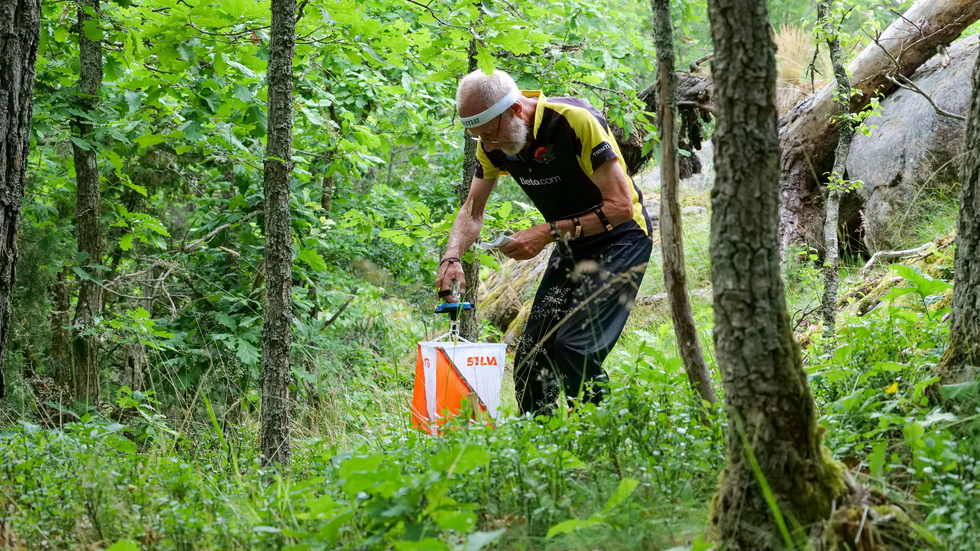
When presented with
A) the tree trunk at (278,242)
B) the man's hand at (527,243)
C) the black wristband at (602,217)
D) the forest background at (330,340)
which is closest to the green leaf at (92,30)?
the forest background at (330,340)

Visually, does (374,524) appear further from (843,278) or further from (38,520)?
(843,278)

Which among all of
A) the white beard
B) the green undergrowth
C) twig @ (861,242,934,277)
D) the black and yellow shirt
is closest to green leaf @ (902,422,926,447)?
the green undergrowth

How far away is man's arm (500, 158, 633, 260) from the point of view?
336 cm

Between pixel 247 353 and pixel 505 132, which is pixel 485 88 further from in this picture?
pixel 247 353

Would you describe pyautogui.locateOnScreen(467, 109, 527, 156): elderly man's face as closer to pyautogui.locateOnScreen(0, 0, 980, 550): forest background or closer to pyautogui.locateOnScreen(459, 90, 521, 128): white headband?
pyautogui.locateOnScreen(459, 90, 521, 128): white headband

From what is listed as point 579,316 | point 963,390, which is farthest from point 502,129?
point 963,390

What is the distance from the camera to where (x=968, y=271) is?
2.26m

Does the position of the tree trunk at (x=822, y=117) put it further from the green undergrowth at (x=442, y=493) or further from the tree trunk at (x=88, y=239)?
the tree trunk at (x=88, y=239)

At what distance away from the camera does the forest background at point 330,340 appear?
73.0 inches

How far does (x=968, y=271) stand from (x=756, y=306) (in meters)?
1.19

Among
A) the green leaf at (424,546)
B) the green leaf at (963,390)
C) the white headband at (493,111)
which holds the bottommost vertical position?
the green leaf at (424,546)

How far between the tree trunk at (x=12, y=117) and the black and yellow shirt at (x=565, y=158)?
2.12 m

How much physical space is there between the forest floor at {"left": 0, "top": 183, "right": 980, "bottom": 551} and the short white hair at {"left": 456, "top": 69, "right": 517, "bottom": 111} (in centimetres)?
163

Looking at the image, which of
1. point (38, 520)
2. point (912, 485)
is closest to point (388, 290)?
point (38, 520)
